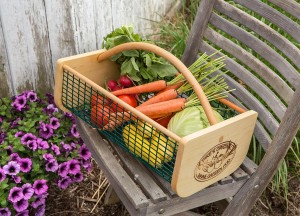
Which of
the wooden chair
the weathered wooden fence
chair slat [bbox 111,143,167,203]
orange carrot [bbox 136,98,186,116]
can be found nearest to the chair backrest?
the wooden chair

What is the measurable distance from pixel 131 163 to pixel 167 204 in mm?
233

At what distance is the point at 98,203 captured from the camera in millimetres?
2533

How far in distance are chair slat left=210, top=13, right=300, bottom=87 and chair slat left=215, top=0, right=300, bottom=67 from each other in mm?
28

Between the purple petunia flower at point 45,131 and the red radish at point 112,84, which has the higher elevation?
the red radish at point 112,84

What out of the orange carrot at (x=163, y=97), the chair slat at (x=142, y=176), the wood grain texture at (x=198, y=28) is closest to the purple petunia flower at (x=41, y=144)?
the chair slat at (x=142, y=176)

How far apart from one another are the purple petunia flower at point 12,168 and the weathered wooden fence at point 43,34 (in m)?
0.56

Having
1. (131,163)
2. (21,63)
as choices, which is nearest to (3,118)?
(21,63)

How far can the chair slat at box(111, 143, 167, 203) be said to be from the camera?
62.9 inches

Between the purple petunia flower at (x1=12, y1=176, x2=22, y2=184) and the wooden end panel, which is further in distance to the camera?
the purple petunia flower at (x1=12, y1=176, x2=22, y2=184)

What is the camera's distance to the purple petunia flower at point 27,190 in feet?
6.46

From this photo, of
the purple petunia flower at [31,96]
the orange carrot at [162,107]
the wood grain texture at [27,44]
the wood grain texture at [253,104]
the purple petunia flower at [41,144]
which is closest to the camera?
the orange carrot at [162,107]

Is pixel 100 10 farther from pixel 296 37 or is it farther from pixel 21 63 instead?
pixel 296 37

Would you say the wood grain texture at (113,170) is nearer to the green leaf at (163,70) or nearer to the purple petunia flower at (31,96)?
the green leaf at (163,70)

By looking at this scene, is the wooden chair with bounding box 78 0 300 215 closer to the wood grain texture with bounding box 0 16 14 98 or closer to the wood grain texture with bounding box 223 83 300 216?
the wood grain texture with bounding box 223 83 300 216
